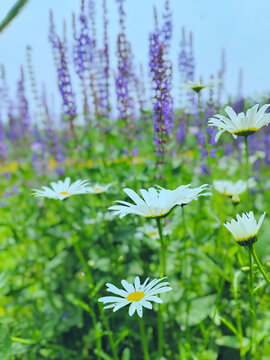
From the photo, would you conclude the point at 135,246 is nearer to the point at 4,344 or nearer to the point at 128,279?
the point at 128,279

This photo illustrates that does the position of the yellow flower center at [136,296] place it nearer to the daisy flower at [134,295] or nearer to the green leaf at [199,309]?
the daisy flower at [134,295]

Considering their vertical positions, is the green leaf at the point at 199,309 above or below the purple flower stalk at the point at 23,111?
below

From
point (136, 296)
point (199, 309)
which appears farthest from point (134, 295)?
point (199, 309)

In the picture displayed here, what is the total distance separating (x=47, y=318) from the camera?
200 centimetres

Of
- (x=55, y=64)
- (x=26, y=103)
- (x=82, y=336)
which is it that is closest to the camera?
(x=82, y=336)

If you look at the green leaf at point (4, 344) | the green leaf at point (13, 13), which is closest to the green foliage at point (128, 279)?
the green leaf at point (4, 344)

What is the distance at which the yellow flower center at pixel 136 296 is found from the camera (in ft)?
2.76

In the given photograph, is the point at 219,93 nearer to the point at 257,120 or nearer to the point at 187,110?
the point at 187,110

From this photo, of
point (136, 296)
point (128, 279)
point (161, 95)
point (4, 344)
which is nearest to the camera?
point (136, 296)

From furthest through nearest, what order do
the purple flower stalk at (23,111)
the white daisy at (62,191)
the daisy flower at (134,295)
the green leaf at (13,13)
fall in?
1. the purple flower stalk at (23,111)
2. the white daisy at (62,191)
3. the daisy flower at (134,295)
4. the green leaf at (13,13)

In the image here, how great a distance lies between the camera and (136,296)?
0.85 m

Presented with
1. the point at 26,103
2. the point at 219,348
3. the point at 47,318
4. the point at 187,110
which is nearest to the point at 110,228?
the point at 47,318

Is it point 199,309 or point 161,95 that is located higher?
→ point 161,95

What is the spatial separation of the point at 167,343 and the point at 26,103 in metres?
2.06
